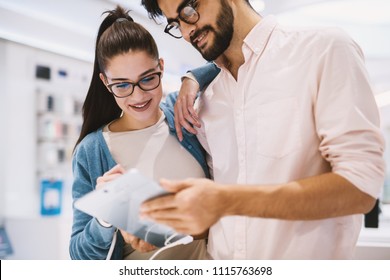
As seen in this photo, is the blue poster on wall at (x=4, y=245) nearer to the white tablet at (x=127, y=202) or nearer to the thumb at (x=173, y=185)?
the white tablet at (x=127, y=202)

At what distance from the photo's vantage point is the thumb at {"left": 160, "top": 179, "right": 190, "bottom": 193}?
2.79 ft

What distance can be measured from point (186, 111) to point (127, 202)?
384mm

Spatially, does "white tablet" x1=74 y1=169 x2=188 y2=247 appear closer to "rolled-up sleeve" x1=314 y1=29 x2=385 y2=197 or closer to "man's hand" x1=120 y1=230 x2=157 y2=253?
"man's hand" x1=120 y1=230 x2=157 y2=253

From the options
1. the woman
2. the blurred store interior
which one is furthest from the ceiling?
the woman

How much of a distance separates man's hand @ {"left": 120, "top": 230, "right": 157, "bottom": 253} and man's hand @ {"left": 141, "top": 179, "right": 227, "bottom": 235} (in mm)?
290

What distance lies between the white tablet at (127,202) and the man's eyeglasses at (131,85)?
384mm

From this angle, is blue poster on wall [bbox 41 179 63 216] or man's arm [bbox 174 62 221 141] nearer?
man's arm [bbox 174 62 221 141]

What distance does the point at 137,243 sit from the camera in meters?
1.17

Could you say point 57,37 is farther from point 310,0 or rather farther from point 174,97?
point 310,0

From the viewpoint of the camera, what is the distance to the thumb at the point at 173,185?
85cm

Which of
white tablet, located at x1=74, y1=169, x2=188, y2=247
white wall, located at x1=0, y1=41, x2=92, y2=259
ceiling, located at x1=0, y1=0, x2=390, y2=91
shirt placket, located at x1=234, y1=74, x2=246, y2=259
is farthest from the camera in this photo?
white wall, located at x1=0, y1=41, x2=92, y2=259

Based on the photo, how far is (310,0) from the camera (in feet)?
6.20

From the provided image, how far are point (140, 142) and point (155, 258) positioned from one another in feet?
1.12
